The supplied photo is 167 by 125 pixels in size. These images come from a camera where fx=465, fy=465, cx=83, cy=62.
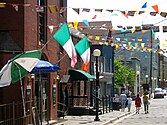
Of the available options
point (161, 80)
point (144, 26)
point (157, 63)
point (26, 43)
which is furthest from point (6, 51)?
point (161, 80)

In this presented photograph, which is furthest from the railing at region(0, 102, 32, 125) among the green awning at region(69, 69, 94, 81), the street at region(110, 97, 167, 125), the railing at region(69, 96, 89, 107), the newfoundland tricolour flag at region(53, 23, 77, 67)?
the railing at region(69, 96, 89, 107)

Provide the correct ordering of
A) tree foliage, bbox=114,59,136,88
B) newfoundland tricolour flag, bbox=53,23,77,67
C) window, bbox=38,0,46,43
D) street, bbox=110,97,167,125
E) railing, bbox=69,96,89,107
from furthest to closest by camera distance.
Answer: tree foliage, bbox=114,59,136,88, railing, bbox=69,96,89,107, street, bbox=110,97,167,125, window, bbox=38,0,46,43, newfoundland tricolour flag, bbox=53,23,77,67

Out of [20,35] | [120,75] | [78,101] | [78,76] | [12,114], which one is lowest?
[78,101]

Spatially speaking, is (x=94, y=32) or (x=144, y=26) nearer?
(x=144, y=26)

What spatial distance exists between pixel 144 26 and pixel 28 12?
8183 millimetres

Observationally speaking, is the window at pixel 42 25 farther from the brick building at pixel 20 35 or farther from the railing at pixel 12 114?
the railing at pixel 12 114

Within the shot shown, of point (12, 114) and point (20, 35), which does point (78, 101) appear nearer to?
point (20, 35)

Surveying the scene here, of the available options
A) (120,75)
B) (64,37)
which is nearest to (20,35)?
(64,37)

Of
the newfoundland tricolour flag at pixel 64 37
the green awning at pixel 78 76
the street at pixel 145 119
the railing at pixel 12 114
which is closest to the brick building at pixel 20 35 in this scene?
the railing at pixel 12 114

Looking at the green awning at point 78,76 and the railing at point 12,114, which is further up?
the green awning at point 78,76

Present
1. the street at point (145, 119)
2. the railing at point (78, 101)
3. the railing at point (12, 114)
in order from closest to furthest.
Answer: the railing at point (12, 114) < the street at point (145, 119) < the railing at point (78, 101)

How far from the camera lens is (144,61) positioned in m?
104

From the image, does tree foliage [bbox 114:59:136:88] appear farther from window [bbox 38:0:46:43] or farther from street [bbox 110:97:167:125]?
window [bbox 38:0:46:43]

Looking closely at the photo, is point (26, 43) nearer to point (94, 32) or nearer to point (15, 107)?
point (15, 107)
